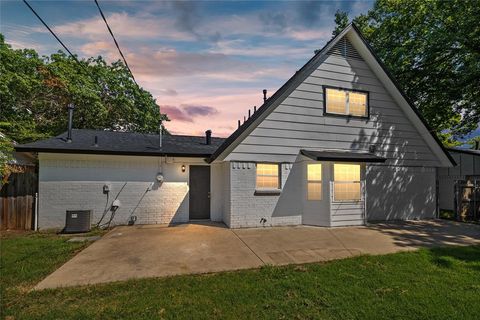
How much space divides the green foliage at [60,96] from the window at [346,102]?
49.0ft

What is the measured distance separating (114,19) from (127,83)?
65.2 feet

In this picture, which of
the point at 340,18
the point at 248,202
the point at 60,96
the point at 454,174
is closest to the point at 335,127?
the point at 248,202

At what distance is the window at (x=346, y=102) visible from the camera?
33.2ft

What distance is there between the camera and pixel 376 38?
14.8 metres

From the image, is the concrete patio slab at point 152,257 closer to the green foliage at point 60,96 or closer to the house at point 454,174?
the house at point 454,174

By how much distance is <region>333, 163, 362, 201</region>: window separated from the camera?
935cm

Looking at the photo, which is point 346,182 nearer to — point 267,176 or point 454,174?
point 267,176

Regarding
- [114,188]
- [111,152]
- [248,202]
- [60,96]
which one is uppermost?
[60,96]

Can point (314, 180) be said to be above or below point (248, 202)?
above

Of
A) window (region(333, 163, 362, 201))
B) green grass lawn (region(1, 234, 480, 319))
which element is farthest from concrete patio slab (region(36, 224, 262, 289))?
window (region(333, 163, 362, 201))

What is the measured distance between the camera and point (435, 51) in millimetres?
12555

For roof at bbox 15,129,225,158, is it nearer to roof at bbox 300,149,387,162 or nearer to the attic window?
roof at bbox 300,149,387,162

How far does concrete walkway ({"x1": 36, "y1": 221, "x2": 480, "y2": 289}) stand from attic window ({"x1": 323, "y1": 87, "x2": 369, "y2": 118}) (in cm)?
474

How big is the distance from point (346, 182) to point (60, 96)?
22246mm
